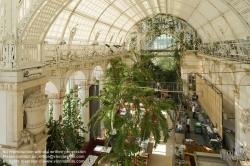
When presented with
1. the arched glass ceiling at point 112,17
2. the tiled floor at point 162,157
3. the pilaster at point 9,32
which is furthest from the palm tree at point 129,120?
the arched glass ceiling at point 112,17

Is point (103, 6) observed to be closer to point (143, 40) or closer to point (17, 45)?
point (17, 45)

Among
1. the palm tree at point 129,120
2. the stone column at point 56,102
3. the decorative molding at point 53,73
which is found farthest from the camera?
the stone column at point 56,102

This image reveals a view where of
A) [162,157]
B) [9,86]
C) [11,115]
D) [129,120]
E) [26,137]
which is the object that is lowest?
[162,157]

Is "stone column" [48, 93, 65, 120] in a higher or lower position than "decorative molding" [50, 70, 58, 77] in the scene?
lower

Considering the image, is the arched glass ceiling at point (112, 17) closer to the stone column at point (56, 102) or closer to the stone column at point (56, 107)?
the stone column at point (56, 102)

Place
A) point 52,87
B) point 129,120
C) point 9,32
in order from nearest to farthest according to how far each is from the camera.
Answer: point 9,32
point 129,120
point 52,87

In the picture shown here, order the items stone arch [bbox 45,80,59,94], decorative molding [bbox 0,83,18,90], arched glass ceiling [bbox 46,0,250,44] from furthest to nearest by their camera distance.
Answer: stone arch [bbox 45,80,59,94]
arched glass ceiling [bbox 46,0,250,44]
decorative molding [bbox 0,83,18,90]

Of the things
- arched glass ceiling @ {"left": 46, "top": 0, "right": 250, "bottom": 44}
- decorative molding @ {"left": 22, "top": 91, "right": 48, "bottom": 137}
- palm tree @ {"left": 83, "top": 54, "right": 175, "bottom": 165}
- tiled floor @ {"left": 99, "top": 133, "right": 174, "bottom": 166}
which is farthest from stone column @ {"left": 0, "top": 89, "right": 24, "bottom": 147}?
tiled floor @ {"left": 99, "top": 133, "right": 174, "bottom": 166}

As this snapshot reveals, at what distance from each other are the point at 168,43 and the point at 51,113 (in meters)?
23.7

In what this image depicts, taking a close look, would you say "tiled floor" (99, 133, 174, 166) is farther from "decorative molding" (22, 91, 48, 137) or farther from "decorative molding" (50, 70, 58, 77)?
"decorative molding" (22, 91, 48, 137)

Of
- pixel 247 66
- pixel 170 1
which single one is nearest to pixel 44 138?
pixel 247 66

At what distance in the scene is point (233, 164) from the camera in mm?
10266

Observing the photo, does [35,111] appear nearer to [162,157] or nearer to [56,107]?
[56,107]

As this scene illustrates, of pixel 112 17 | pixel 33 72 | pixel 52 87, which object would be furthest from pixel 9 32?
pixel 112 17
